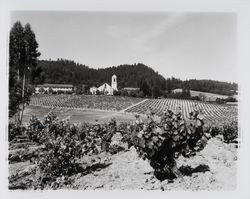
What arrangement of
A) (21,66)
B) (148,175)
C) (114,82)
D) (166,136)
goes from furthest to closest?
1. (114,82)
2. (21,66)
3. (148,175)
4. (166,136)

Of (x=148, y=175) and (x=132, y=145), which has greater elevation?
(x=132, y=145)

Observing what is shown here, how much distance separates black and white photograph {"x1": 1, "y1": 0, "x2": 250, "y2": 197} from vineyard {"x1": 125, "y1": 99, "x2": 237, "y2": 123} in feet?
0.07

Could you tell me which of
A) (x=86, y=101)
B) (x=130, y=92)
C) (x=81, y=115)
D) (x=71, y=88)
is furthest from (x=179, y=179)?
(x=71, y=88)

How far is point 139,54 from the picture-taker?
603 centimetres

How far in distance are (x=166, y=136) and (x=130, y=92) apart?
184cm

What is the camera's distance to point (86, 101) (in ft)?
22.6

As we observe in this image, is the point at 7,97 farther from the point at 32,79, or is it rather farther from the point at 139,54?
the point at 139,54

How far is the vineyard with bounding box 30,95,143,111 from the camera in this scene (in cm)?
658

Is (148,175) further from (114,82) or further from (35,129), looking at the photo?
(35,129)

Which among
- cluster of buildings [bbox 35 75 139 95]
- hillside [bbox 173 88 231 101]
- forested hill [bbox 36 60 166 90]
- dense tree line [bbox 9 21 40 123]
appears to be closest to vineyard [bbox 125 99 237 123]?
hillside [bbox 173 88 231 101]

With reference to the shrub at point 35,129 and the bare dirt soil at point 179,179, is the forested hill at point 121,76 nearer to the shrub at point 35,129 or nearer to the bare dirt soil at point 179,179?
the shrub at point 35,129

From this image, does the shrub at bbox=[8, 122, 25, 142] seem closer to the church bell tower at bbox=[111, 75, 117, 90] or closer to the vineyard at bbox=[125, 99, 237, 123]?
the church bell tower at bbox=[111, 75, 117, 90]

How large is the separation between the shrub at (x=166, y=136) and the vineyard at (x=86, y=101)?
1.61 meters

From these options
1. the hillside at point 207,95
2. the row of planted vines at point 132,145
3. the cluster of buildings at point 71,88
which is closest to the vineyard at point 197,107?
the hillside at point 207,95
